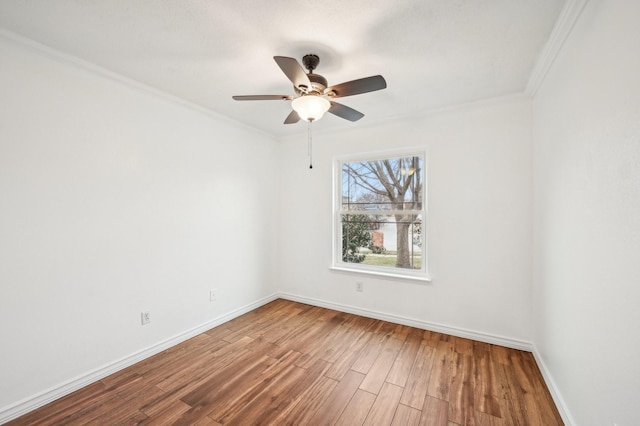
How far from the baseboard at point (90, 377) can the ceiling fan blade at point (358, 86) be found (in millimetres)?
2728

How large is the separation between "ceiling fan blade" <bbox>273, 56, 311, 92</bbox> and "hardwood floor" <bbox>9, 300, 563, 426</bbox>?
Answer: 2.22 meters

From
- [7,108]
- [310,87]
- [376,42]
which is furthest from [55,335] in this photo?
[376,42]

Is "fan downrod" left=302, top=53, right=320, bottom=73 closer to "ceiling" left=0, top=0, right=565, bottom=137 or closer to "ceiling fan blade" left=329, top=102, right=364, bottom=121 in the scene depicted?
"ceiling" left=0, top=0, right=565, bottom=137

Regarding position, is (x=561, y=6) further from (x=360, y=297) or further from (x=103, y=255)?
(x=103, y=255)

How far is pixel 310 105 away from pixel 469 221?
2.05 m

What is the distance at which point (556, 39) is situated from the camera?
5.56 ft

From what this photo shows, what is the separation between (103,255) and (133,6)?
1.79 meters

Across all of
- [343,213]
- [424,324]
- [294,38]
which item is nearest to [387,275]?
[424,324]

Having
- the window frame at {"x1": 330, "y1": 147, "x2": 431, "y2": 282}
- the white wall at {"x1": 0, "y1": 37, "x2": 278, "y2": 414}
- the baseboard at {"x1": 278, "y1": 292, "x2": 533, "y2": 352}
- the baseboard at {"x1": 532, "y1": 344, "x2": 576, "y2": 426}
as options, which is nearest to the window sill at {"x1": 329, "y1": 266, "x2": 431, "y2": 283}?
the window frame at {"x1": 330, "y1": 147, "x2": 431, "y2": 282}

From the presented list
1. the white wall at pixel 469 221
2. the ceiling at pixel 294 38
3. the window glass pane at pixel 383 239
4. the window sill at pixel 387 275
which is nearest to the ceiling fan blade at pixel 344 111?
the ceiling at pixel 294 38

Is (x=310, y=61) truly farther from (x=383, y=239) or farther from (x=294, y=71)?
(x=383, y=239)

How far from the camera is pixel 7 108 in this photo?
1.71m

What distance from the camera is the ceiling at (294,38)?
149 cm

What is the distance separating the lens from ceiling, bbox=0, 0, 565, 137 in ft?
4.88
